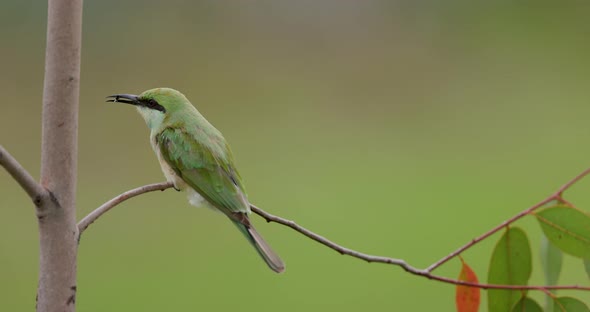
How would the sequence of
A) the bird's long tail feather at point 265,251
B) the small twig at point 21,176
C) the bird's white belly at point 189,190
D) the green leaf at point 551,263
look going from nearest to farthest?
the small twig at point 21,176
the bird's long tail feather at point 265,251
the green leaf at point 551,263
the bird's white belly at point 189,190

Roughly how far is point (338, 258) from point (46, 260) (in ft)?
12.1

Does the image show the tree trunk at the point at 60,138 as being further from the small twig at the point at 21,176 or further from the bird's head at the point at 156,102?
the bird's head at the point at 156,102

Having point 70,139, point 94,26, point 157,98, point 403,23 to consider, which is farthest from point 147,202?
point 70,139

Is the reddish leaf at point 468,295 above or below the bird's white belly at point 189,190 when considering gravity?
below

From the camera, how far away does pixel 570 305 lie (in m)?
0.88

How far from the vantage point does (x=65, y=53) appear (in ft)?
2.15

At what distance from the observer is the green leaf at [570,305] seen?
88 centimetres

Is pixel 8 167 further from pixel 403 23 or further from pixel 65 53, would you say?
pixel 403 23

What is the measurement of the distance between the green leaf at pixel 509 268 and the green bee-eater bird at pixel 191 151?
1.01 ft

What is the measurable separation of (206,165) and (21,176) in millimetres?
493

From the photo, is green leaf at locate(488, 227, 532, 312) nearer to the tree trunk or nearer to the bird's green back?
the bird's green back

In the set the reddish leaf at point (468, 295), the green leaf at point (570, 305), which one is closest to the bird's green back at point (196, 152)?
the reddish leaf at point (468, 295)

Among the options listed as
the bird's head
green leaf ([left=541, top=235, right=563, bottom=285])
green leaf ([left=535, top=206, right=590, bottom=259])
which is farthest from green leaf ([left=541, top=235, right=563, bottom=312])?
the bird's head

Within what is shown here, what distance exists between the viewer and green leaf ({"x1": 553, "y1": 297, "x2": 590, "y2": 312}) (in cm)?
88
